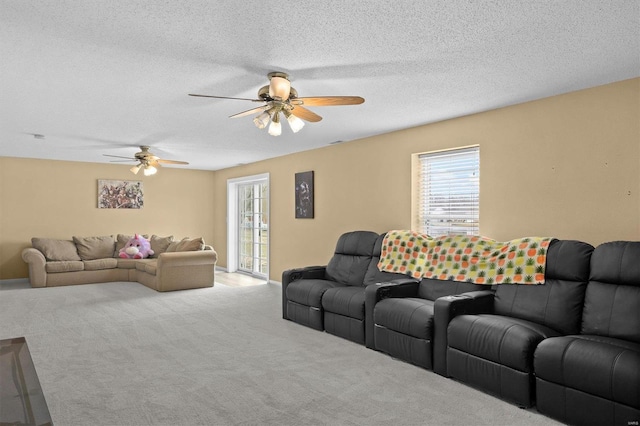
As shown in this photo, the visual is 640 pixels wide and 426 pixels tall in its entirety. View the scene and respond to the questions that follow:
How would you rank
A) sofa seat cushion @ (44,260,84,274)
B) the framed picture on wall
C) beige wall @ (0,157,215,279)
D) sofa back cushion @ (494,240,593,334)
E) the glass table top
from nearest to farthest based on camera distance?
the glass table top, sofa back cushion @ (494,240,593,334), sofa seat cushion @ (44,260,84,274), beige wall @ (0,157,215,279), the framed picture on wall

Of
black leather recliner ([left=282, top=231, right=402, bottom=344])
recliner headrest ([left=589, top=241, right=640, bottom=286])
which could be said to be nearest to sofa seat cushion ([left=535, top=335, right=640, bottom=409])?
recliner headrest ([left=589, top=241, right=640, bottom=286])

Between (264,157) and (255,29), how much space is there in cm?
526

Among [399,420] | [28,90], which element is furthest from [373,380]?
[28,90]

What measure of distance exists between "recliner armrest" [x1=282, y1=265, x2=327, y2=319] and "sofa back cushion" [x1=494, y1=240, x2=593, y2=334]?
2.36 m

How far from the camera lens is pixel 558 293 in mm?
3197

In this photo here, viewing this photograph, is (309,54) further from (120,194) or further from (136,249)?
(120,194)

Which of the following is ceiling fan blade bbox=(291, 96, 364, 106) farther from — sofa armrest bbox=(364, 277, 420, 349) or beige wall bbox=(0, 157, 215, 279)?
beige wall bbox=(0, 157, 215, 279)

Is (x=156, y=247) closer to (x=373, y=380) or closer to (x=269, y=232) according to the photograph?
(x=269, y=232)

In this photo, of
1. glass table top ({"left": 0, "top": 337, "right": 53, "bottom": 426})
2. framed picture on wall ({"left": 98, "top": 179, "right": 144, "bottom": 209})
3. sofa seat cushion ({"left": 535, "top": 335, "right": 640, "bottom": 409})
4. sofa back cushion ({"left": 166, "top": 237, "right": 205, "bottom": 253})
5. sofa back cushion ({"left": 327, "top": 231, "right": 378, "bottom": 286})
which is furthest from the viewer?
framed picture on wall ({"left": 98, "top": 179, "right": 144, "bottom": 209})

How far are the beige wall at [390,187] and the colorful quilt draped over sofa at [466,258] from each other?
421mm

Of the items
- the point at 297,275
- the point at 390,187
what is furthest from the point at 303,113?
the point at 297,275

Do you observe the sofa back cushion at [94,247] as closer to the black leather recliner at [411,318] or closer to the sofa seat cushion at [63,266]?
the sofa seat cushion at [63,266]

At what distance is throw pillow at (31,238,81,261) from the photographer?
7645 millimetres

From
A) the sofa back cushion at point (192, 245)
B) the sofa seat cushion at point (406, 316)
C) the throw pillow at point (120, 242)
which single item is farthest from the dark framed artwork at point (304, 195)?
the throw pillow at point (120, 242)
